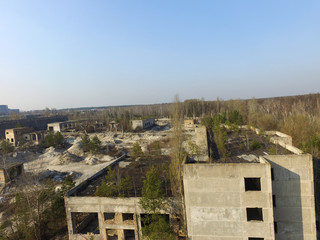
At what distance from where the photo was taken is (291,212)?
35.9ft

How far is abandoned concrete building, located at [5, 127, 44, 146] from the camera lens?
4803 centimetres

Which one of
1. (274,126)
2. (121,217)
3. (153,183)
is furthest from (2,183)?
(274,126)

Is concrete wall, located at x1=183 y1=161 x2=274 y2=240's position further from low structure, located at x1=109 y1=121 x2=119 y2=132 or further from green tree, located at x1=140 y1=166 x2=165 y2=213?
low structure, located at x1=109 y1=121 x2=119 y2=132

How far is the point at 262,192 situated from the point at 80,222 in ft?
43.1

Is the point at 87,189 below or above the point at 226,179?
below

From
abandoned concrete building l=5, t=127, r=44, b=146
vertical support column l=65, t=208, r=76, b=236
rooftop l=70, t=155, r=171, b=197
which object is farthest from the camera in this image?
abandoned concrete building l=5, t=127, r=44, b=146

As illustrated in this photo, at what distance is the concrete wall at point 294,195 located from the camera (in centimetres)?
1059

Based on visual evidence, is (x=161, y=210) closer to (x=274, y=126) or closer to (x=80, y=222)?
(x=80, y=222)

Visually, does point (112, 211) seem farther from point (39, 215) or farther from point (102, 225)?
point (39, 215)

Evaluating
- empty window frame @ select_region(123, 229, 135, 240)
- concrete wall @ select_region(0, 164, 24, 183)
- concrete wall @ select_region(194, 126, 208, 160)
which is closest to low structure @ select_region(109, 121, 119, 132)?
concrete wall @ select_region(0, 164, 24, 183)

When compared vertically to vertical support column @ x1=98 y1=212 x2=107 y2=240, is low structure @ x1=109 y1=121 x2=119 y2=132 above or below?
above

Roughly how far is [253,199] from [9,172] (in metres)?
29.0

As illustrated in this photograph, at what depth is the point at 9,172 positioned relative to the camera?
25797 mm

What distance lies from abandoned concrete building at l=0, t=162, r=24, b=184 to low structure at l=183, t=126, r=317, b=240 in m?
25.3
